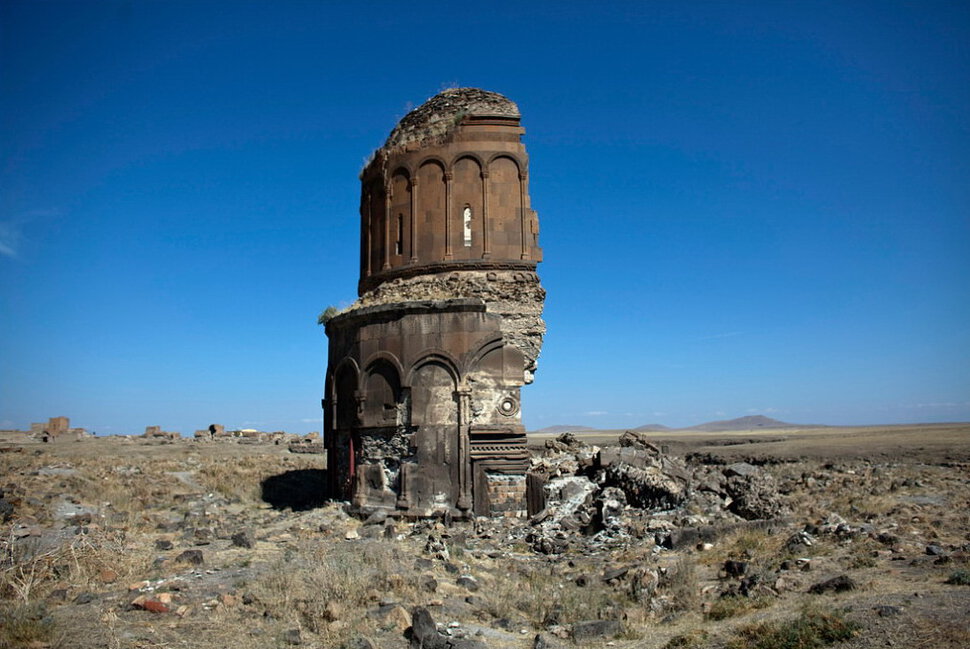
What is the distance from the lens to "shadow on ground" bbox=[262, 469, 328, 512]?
14.9 meters

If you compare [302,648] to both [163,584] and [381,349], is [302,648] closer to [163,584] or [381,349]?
[163,584]

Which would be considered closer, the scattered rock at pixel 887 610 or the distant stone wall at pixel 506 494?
the scattered rock at pixel 887 610

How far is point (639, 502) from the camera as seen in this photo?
440 inches

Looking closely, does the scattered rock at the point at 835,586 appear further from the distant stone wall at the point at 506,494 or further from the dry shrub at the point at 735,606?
the distant stone wall at the point at 506,494

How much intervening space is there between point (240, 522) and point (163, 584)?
5.52 meters

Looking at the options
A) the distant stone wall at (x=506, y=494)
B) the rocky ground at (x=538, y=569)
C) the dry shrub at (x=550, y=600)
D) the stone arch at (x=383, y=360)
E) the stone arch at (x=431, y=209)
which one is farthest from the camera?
the stone arch at (x=431, y=209)

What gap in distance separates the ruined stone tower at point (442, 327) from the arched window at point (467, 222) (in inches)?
0.9

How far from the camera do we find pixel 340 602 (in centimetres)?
657

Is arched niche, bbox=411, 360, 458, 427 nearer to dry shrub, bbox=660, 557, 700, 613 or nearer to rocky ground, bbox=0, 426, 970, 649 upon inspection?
rocky ground, bbox=0, 426, 970, 649

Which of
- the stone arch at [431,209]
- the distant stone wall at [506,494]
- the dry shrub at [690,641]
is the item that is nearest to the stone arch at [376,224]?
the stone arch at [431,209]

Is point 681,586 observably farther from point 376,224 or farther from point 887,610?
point 376,224

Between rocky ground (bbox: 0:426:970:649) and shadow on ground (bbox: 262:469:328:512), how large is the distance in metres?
0.57

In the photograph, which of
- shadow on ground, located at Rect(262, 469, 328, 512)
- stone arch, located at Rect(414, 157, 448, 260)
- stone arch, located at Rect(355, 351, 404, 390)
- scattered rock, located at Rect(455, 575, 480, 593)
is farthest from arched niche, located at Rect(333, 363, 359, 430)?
scattered rock, located at Rect(455, 575, 480, 593)

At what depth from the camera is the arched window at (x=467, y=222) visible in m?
13.5
